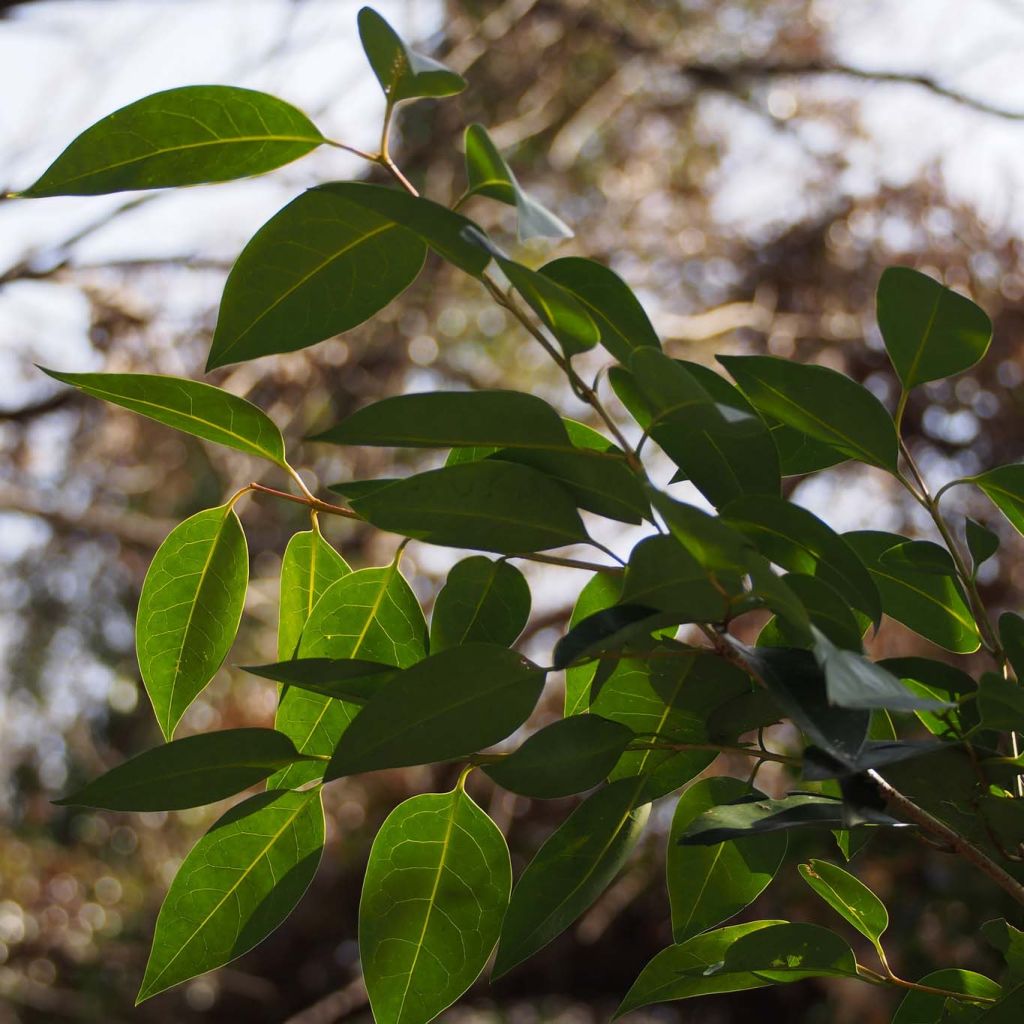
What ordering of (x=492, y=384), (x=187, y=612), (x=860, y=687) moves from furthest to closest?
(x=492, y=384) < (x=187, y=612) < (x=860, y=687)

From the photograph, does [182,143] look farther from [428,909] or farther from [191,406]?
[428,909]

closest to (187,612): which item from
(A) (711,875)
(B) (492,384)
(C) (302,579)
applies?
(C) (302,579)

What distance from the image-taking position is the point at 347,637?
233mm

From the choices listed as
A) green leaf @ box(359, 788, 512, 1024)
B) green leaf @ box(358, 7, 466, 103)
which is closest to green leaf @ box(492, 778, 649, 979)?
green leaf @ box(359, 788, 512, 1024)

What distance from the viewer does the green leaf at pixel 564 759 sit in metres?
0.19

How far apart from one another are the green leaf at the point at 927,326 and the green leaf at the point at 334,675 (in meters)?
0.12

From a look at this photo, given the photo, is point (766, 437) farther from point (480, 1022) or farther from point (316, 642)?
point (480, 1022)

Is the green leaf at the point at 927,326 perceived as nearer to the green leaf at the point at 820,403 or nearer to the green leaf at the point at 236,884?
the green leaf at the point at 820,403

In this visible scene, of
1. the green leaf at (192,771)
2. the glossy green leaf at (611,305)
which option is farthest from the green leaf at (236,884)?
the glossy green leaf at (611,305)

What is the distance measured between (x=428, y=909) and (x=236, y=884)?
4 centimetres

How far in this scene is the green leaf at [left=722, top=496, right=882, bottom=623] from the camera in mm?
187

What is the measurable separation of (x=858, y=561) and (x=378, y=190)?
0.10 metres

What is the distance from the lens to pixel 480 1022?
6.05ft

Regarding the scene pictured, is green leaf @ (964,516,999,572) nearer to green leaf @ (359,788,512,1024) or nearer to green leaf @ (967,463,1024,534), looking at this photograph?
green leaf @ (967,463,1024,534)
